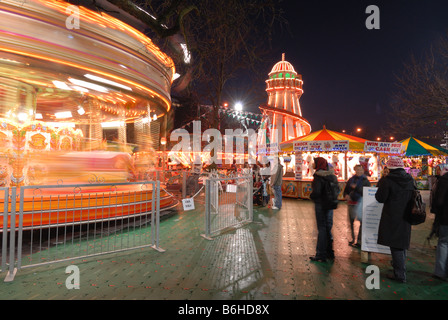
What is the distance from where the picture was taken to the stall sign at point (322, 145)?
1214 cm

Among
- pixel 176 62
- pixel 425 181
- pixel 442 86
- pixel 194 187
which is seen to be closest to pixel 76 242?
pixel 176 62

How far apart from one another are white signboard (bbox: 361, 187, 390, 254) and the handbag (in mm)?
1041

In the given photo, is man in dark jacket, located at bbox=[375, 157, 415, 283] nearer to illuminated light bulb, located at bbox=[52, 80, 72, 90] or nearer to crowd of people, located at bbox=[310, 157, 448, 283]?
crowd of people, located at bbox=[310, 157, 448, 283]

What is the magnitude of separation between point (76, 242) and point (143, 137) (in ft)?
23.8

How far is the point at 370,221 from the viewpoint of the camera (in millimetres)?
4613

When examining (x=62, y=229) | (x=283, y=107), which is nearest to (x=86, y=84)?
(x=62, y=229)

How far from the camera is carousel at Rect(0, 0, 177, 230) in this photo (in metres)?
5.07

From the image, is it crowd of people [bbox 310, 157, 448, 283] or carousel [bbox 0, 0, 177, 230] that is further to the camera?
carousel [bbox 0, 0, 177, 230]

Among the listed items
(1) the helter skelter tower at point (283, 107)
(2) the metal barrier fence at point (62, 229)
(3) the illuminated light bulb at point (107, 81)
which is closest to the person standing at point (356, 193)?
(2) the metal barrier fence at point (62, 229)

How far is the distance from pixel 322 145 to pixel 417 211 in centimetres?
941

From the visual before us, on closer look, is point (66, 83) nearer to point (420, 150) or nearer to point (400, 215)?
point (400, 215)

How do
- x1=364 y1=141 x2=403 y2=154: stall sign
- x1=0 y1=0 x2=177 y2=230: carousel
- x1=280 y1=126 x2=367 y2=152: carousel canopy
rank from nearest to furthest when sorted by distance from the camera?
1. x1=0 y1=0 x2=177 y2=230: carousel
2. x1=364 y1=141 x2=403 y2=154: stall sign
3. x1=280 y1=126 x2=367 y2=152: carousel canopy

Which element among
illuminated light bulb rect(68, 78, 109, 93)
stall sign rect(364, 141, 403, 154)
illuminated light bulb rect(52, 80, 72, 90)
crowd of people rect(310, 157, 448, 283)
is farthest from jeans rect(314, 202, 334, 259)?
stall sign rect(364, 141, 403, 154)

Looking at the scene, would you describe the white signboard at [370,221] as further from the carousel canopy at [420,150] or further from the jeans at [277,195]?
the carousel canopy at [420,150]
